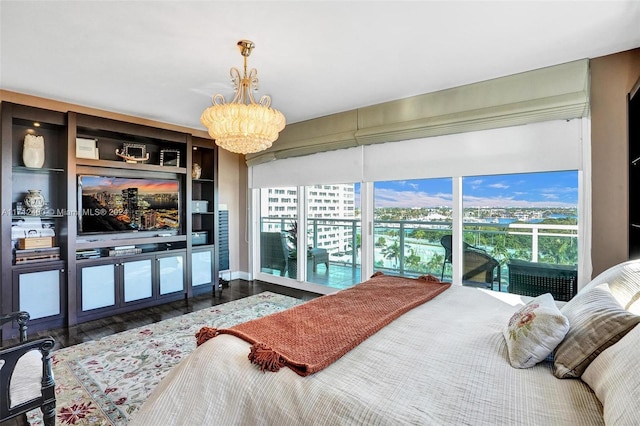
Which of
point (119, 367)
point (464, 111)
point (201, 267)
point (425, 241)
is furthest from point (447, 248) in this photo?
point (201, 267)

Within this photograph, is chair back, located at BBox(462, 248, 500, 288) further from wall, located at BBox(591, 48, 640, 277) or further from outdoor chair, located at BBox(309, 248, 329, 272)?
outdoor chair, located at BBox(309, 248, 329, 272)

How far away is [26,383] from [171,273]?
2.96 metres

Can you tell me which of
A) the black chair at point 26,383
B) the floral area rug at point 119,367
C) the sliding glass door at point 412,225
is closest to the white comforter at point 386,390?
the black chair at point 26,383

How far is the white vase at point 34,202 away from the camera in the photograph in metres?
3.58

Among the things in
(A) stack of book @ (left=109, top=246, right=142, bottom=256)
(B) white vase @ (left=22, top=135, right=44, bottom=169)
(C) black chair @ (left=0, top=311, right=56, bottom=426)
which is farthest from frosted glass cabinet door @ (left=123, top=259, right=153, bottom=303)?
(C) black chair @ (left=0, top=311, right=56, bottom=426)

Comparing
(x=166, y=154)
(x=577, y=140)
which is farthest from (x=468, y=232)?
(x=166, y=154)

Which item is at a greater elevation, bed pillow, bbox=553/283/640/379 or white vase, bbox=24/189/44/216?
white vase, bbox=24/189/44/216

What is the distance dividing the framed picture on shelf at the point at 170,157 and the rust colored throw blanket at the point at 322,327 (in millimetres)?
3434

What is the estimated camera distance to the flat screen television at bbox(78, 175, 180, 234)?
394cm

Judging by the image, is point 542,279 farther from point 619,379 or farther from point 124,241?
point 124,241

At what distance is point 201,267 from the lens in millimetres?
4938

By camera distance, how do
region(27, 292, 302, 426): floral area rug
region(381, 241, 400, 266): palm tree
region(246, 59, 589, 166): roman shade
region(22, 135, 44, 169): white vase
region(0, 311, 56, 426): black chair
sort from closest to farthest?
region(0, 311, 56, 426): black chair < region(27, 292, 302, 426): floral area rug < region(246, 59, 589, 166): roman shade < region(22, 135, 44, 169): white vase < region(381, 241, 400, 266): palm tree

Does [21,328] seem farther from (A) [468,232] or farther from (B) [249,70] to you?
(A) [468,232]

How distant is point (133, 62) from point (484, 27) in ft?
9.42
